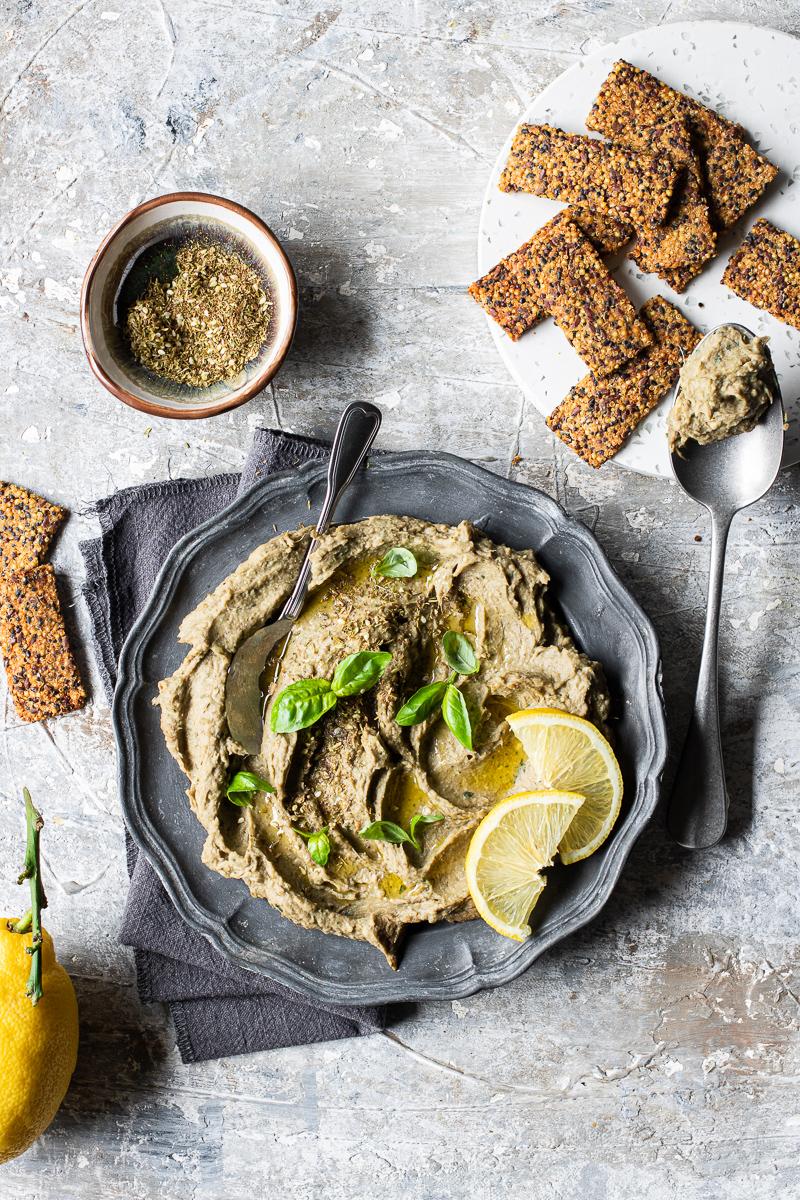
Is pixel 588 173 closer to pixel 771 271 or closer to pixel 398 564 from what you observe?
pixel 771 271

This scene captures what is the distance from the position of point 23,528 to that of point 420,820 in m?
1.40

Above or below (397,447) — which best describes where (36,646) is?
below

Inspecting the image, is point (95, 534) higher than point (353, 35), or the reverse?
point (353, 35)

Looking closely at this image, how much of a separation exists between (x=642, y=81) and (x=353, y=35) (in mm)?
840

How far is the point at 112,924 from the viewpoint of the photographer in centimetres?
296

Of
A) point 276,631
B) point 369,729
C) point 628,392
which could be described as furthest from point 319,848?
point 628,392

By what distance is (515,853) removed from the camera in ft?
7.65

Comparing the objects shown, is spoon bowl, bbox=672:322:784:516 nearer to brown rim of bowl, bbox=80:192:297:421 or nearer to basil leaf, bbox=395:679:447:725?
basil leaf, bbox=395:679:447:725

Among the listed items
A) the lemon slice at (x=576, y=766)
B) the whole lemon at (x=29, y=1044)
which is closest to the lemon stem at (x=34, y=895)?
the whole lemon at (x=29, y=1044)

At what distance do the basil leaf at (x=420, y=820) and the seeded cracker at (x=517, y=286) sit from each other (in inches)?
48.3

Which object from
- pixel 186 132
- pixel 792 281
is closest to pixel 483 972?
pixel 792 281

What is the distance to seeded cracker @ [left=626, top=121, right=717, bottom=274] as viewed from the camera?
2516 mm

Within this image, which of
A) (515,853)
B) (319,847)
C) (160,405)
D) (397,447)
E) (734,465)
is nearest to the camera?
(515,853)

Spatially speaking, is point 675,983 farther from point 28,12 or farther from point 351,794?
point 28,12
